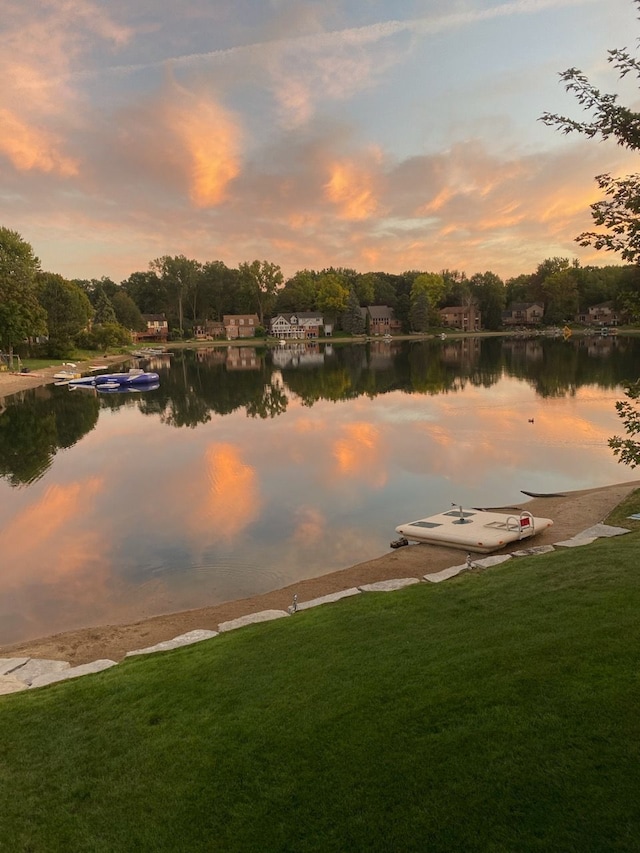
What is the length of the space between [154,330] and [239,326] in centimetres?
2276

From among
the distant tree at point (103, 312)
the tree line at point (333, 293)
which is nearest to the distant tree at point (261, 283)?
the tree line at point (333, 293)

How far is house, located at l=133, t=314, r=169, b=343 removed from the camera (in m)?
145

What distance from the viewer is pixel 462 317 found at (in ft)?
554

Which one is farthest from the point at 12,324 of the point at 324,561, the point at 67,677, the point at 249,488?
the point at 67,677

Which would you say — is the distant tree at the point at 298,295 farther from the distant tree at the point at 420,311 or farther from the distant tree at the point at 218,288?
the distant tree at the point at 420,311

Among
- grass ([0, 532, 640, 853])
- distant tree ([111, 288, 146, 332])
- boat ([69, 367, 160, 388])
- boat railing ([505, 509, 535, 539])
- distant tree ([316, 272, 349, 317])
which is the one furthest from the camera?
distant tree ([316, 272, 349, 317])

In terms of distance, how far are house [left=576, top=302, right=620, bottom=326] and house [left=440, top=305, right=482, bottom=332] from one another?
27.7m

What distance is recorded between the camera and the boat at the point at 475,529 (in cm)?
1585

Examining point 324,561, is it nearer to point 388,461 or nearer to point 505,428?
point 388,461

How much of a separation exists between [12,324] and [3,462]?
46.9 m

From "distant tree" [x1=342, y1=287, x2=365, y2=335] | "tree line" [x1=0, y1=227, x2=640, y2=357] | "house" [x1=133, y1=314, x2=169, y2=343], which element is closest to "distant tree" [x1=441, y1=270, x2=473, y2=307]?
"tree line" [x1=0, y1=227, x2=640, y2=357]

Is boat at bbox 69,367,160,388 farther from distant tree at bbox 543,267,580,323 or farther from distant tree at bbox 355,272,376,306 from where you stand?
distant tree at bbox 543,267,580,323

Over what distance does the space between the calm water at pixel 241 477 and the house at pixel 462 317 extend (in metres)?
115

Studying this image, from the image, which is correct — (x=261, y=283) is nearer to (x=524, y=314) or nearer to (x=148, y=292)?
(x=148, y=292)
